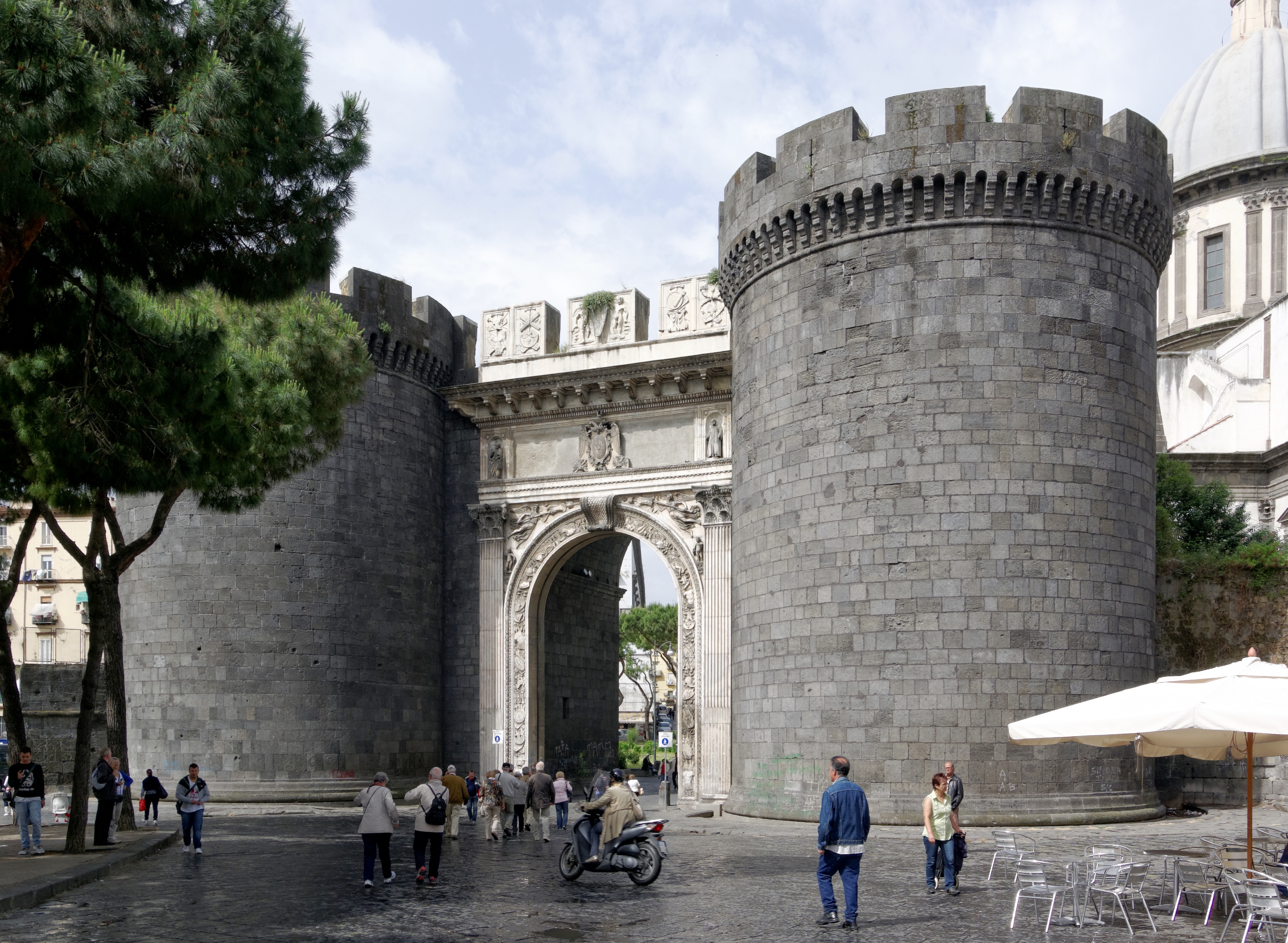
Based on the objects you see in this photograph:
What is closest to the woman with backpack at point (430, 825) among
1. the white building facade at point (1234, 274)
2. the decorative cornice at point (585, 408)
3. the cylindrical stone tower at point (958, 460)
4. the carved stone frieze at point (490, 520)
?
the cylindrical stone tower at point (958, 460)

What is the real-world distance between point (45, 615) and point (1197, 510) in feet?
140

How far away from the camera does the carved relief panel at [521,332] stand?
94.4ft

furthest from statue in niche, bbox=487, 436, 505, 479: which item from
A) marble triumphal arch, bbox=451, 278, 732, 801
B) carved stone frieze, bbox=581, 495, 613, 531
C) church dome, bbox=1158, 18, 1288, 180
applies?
church dome, bbox=1158, 18, 1288, 180

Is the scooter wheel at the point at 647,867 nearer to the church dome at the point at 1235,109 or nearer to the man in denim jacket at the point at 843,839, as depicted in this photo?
the man in denim jacket at the point at 843,839

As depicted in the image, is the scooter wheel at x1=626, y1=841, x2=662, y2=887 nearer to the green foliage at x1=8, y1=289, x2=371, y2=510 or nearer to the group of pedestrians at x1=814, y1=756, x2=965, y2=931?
the group of pedestrians at x1=814, y1=756, x2=965, y2=931

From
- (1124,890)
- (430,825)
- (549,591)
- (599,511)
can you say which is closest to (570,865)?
(430,825)

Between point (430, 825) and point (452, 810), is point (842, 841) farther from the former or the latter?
point (452, 810)

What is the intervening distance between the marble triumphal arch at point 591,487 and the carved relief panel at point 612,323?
0.03 metres

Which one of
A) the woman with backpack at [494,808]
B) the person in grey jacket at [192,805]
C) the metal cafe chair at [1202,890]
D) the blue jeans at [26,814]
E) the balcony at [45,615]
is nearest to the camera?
the metal cafe chair at [1202,890]

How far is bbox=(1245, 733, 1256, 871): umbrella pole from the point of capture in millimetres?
11141

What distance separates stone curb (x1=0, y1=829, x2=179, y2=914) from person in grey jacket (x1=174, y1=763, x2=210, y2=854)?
58 centimetres

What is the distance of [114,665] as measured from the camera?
1845cm

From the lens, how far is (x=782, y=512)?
21.0m

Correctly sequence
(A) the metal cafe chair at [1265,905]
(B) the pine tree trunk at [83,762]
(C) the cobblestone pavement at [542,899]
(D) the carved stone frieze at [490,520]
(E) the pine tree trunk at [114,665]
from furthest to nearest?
(D) the carved stone frieze at [490,520], (E) the pine tree trunk at [114,665], (B) the pine tree trunk at [83,762], (C) the cobblestone pavement at [542,899], (A) the metal cafe chair at [1265,905]
